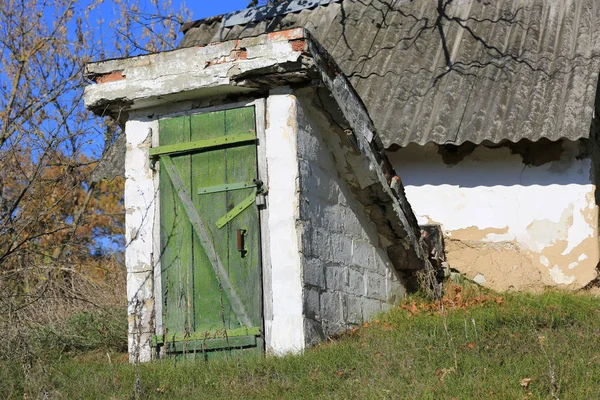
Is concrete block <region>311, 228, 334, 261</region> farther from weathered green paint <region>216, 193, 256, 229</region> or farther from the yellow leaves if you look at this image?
the yellow leaves

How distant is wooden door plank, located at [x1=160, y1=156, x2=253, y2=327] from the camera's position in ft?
20.3

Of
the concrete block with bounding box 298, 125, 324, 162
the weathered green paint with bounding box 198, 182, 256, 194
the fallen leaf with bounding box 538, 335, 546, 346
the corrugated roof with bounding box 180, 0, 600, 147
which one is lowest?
the fallen leaf with bounding box 538, 335, 546, 346

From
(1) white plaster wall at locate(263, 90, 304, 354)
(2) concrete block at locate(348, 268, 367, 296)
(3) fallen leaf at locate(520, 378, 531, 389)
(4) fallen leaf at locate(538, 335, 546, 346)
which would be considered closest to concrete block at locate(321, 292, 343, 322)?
(2) concrete block at locate(348, 268, 367, 296)

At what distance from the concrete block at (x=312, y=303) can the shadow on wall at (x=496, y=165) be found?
104 inches

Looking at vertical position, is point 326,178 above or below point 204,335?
above

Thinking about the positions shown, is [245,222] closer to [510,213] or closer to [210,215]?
[210,215]

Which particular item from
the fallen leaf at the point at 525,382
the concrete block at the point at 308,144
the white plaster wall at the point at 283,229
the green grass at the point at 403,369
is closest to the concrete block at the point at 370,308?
the green grass at the point at 403,369

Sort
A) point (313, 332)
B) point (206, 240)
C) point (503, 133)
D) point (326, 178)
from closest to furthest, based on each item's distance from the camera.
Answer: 1. point (313, 332)
2. point (206, 240)
3. point (326, 178)
4. point (503, 133)

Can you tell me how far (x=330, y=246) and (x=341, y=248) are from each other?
0.19 m

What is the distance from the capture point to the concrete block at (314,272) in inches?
241

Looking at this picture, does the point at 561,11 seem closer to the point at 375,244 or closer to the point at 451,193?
the point at 451,193

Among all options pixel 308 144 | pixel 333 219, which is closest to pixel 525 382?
pixel 333 219

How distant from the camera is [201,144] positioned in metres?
6.47

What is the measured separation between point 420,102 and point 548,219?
70.1 inches
